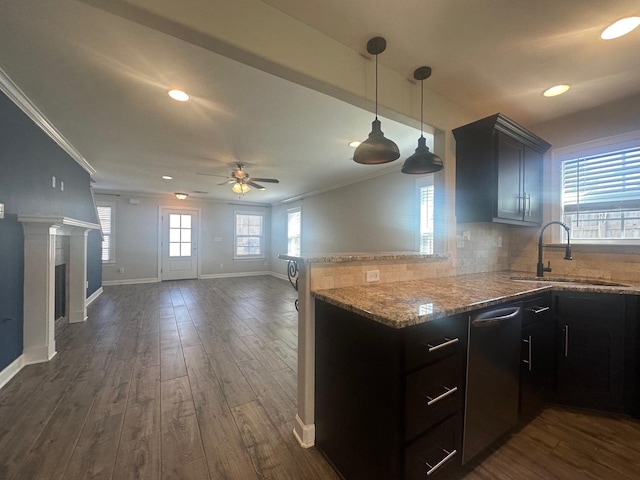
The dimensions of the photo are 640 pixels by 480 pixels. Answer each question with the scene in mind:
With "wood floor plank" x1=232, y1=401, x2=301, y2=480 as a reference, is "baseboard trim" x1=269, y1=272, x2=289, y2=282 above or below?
above

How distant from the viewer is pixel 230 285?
22.3ft

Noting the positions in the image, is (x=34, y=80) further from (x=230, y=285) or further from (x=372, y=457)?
(x=230, y=285)

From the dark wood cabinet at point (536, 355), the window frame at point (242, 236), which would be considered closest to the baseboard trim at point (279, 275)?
the window frame at point (242, 236)

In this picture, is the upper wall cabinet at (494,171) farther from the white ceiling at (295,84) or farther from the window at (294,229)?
the window at (294,229)

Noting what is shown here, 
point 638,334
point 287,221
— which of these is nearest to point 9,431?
point 638,334

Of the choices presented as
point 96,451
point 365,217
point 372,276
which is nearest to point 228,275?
point 365,217

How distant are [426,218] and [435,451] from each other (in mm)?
3218

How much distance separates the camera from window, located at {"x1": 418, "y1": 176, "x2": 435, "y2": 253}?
385cm

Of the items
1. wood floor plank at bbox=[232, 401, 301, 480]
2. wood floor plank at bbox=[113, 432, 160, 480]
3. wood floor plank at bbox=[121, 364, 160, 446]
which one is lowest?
wood floor plank at bbox=[232, 401, 301, 480]

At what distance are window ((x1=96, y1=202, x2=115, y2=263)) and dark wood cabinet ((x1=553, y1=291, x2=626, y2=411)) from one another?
8734 millimetres

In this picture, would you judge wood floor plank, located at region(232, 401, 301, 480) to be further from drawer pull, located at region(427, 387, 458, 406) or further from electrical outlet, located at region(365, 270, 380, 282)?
electrical outlet, located at region(365, 270, 380, 282)

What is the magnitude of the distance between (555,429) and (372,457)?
4.92ft

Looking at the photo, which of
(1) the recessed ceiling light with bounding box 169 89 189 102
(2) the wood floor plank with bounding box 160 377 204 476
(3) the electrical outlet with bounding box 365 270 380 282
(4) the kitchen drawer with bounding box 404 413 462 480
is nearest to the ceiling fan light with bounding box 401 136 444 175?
(3) the electrical outlet with bounding box 365 270 380 282

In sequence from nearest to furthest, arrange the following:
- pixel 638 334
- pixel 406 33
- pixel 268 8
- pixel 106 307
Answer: pixel 268 8 < pixel 406 33 < pixel 638 334 < pixel 106 307
